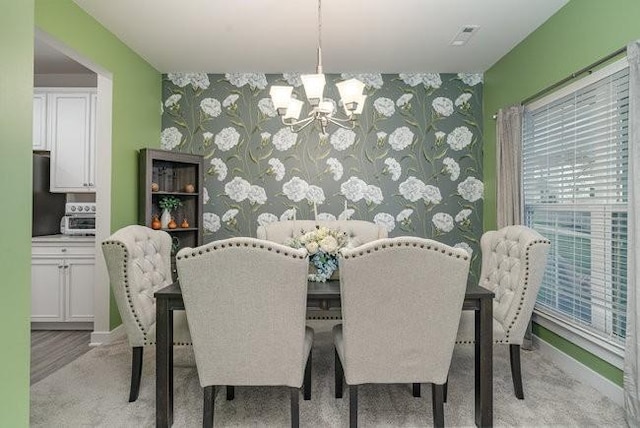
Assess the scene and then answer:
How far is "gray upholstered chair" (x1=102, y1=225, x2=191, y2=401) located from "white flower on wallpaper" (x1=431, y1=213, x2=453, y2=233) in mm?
2889

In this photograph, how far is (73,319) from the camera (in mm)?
3648

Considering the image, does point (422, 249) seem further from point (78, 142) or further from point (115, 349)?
point (78, 142)

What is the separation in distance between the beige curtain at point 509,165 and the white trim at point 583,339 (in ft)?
2.68

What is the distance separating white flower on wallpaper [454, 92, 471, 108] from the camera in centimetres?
427

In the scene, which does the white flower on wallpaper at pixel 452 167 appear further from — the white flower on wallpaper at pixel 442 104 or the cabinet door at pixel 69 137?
the cabinet door at pixel 69 137

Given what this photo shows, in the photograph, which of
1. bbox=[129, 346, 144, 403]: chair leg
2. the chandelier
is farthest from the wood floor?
the chandelier

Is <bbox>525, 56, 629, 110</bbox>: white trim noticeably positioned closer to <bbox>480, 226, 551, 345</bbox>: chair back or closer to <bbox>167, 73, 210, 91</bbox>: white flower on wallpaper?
<bbox>480, 226, 551, 345</bbox>: chair back

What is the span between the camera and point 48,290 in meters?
3.63

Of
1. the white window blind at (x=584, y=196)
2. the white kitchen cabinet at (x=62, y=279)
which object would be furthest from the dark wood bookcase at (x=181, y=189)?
the white window blind at (x=584, y=196)

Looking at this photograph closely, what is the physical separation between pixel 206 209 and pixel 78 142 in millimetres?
1380

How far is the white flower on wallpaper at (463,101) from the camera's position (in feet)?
14.0

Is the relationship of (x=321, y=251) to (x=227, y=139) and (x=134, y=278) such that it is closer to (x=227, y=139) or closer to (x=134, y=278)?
(x=134, y=278)

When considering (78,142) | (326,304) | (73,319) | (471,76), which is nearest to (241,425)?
(326,304)

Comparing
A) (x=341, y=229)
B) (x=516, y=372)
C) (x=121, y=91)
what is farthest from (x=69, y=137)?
(x=516, y=372)
